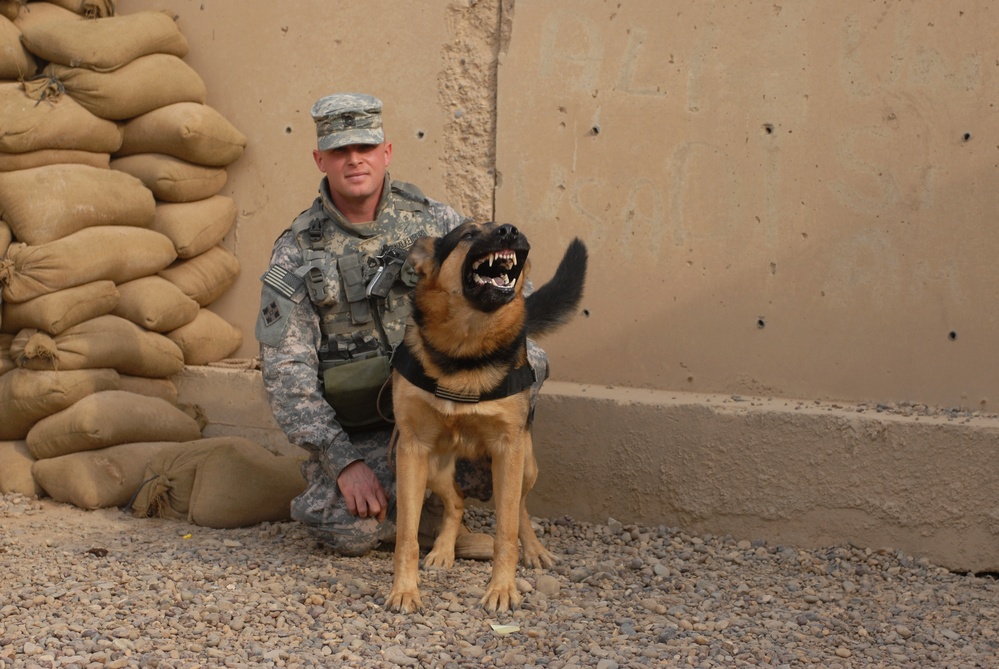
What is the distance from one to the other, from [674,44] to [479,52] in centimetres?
94

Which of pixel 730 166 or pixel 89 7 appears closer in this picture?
pixel 730 166

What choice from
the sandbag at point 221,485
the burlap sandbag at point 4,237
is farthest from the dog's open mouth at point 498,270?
the burlap sandbag at point 4,237

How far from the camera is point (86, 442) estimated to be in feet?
15.5

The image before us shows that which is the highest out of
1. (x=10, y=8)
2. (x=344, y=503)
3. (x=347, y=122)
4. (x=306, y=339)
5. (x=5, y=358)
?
(x=10, y=8)

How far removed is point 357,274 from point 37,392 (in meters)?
1.79

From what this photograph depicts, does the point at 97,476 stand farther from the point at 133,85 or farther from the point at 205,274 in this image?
the point at 133,85

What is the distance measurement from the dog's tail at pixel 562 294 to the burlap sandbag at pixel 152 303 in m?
2.14

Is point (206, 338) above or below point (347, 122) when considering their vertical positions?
below

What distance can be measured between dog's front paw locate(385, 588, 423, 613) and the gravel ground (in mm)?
36

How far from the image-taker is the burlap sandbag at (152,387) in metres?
5.14

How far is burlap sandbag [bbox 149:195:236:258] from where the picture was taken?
5285 mm

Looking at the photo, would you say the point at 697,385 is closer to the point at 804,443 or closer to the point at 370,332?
the point at 804,443

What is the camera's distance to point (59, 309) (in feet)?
15.6

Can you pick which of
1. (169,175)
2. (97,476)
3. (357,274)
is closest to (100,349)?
(97,476)
